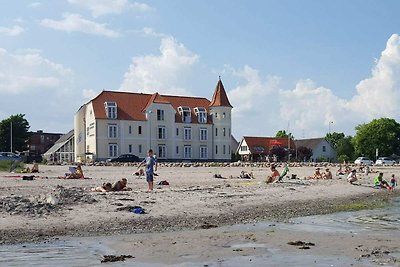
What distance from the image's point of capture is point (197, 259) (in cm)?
1184

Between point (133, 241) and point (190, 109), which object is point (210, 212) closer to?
point (133, 241)

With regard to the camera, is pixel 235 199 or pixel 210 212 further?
pixel 235 199

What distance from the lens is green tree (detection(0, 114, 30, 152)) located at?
11219 centimetres

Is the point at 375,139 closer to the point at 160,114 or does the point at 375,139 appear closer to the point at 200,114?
the point at 200,114

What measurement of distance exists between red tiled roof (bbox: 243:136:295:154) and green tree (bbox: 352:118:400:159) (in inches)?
542

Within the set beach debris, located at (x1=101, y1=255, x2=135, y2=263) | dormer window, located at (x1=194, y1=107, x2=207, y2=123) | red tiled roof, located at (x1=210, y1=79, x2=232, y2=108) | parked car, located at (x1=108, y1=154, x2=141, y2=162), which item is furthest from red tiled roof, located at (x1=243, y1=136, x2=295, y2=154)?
beach debris, located at (x1=101, y1=255, x2=135, y2=263)

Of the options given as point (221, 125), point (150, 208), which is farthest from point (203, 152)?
point (150, 208)

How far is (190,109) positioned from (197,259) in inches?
3106

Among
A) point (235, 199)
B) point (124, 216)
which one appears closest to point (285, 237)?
point (124, 216)

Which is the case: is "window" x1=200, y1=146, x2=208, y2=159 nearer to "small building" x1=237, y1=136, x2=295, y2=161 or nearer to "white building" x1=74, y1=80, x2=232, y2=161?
"white building" x1=74, y1=80, x2=232, y2=161

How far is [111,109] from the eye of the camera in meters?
83.2

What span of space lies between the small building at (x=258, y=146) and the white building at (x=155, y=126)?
Result: 1924cm

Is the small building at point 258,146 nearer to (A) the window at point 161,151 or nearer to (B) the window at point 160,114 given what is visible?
(A) the window at point 161,151

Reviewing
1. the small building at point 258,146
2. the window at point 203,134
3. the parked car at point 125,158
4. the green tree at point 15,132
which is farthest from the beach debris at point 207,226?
the green tree at point 15,132
